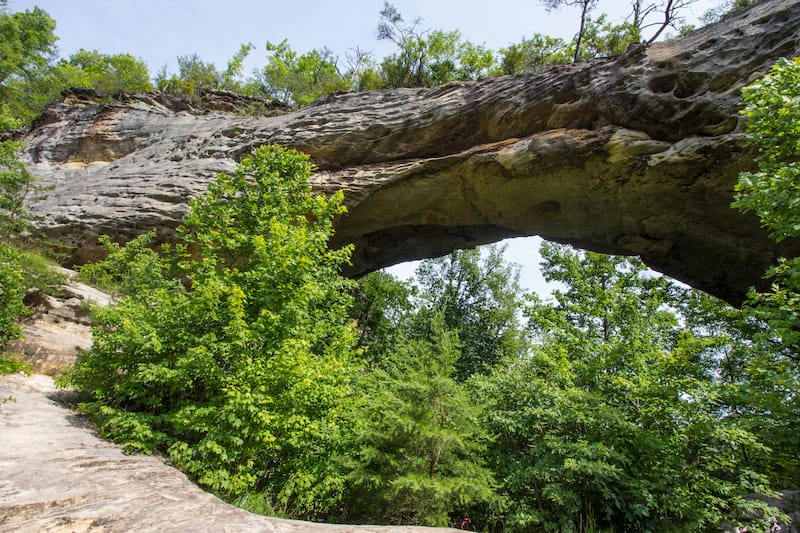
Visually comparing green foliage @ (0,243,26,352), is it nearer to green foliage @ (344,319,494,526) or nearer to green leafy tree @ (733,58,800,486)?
green foliage @ (344,319,494,526)

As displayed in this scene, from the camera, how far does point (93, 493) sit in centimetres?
254

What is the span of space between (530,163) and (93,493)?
952 centimetres

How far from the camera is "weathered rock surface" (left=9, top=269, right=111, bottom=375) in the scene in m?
6.50

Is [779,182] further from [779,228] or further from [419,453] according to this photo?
[419,453]

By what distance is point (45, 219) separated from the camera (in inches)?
418

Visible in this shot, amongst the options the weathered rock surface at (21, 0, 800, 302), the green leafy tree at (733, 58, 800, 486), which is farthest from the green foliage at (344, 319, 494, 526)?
the weathered rock surface at (21, 0, 800, 302)

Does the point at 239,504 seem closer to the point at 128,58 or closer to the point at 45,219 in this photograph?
the point at 45,219

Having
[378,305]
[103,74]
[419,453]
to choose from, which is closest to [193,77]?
[103,74]

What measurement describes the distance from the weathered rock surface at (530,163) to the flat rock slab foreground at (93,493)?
8.42 metres

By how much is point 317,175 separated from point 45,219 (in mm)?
7635

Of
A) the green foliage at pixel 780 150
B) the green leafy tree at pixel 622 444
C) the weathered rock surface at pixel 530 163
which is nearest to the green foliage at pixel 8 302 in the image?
the weathered rock surface at pixel 530 163

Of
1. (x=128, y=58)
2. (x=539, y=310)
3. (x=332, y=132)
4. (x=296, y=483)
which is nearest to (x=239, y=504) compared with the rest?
(x=296, y=483)

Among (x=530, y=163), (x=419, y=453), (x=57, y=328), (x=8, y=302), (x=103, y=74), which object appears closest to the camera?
(x=419, y=453)

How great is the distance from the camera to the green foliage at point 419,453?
13.8ft
